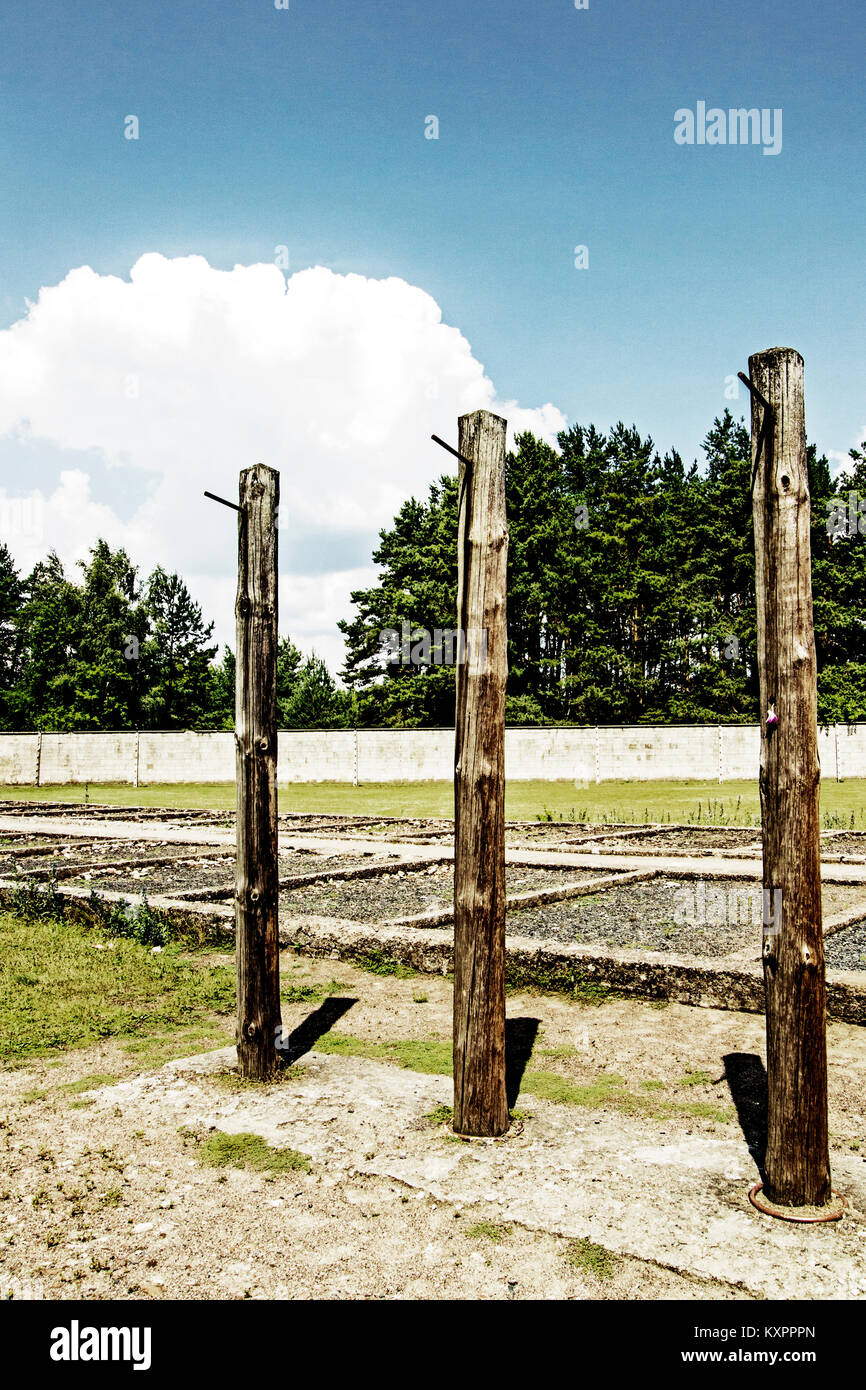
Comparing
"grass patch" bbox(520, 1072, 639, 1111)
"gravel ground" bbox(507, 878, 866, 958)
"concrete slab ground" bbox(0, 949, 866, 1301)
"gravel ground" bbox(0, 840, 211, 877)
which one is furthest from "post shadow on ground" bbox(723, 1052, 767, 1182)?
"gravel ground" bbox(0, 840, 211, 877)

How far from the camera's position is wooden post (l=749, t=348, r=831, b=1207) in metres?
3.09

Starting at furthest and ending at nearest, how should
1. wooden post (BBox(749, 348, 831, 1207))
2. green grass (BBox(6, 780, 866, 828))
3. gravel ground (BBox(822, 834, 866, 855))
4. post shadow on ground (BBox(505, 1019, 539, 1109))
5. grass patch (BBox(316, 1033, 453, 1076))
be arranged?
green grass (BBox(6, 780, 866, 828)) < gravel ground (BBox(822, 834, 866, 855)) < grass patch (BBox(316, 1033, 453, 1076)) < post shadow on ground (BBox(505, 1019, 539, 1109)) < wooden post (BBox(749, 348, 831, 1207))

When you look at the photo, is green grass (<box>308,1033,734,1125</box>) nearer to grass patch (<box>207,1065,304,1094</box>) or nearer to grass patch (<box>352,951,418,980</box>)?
grass patch (<box>207,1065,304,1094</box>)

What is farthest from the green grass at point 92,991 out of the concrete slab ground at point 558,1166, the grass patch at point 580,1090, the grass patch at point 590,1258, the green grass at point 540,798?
the green grass at point 540,798

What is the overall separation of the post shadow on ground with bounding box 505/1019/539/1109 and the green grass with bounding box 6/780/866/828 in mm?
11341

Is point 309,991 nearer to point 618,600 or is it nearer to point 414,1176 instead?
point 414,1176

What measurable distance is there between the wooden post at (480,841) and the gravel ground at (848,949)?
3113mm

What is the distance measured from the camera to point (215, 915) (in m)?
7.58

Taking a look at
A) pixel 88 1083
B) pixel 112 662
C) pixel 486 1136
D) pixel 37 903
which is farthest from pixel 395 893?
pixel 112 662

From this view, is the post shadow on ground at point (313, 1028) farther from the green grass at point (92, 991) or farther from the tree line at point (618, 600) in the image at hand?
the tree line at point (618, 600)

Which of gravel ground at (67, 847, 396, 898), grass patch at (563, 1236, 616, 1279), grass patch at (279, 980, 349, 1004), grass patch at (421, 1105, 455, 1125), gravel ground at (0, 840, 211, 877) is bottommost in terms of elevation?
gravel ground at (0, 840, 211, 877)

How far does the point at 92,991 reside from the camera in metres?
6.11

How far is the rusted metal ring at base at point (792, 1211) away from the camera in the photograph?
296 cm
